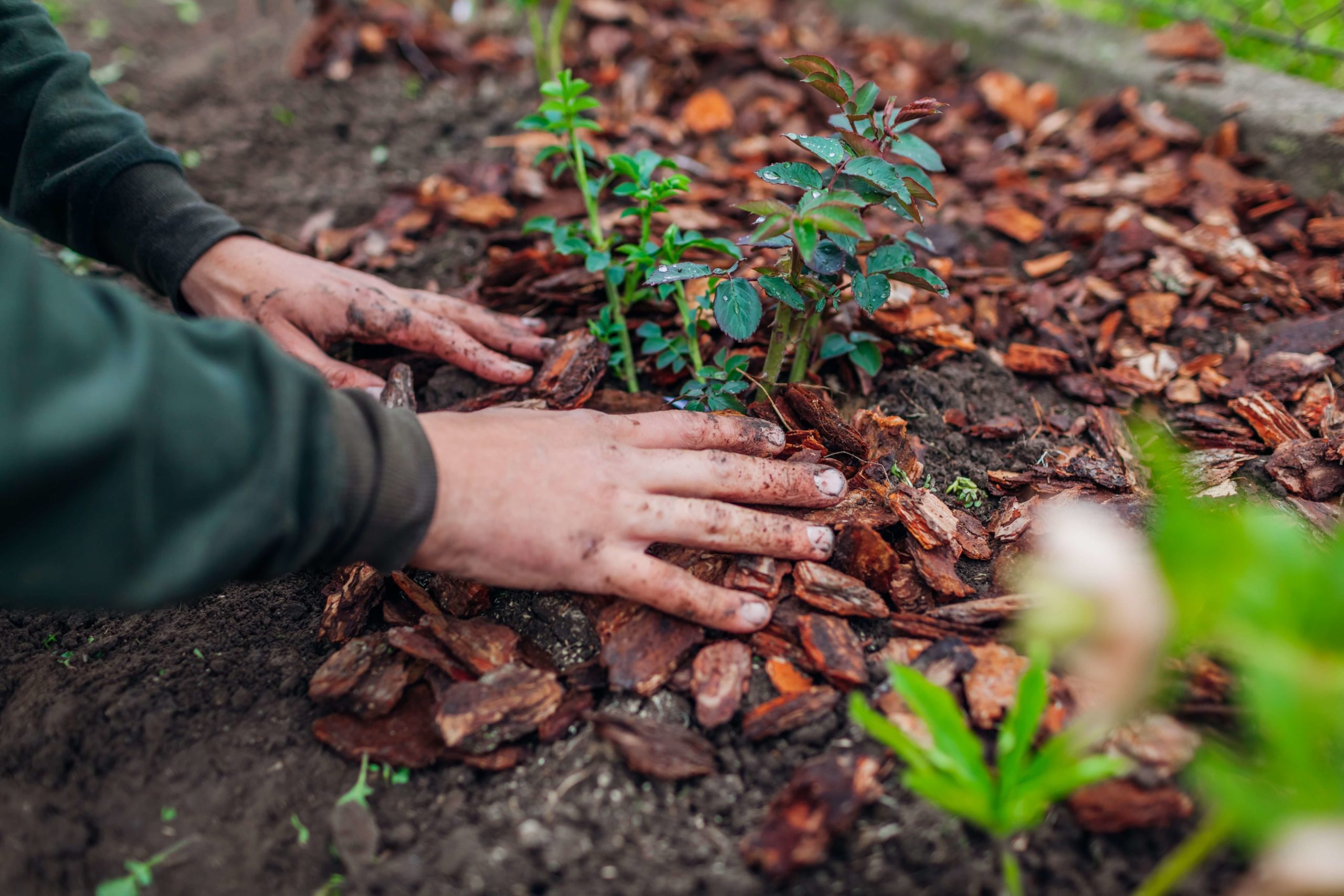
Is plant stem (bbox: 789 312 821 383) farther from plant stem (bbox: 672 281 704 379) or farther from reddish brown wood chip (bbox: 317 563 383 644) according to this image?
reddish brown wood chip (bbox: 317 563 383 644)

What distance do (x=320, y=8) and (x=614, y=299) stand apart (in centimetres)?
252

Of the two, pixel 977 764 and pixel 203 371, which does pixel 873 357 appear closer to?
pixel 977 764

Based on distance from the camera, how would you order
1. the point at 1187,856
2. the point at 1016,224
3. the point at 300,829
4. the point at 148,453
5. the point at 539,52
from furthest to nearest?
the point at 539,52 < the point at 1016,224 < the point at 300,829 < the point at 148,453 < the point at 1187,856

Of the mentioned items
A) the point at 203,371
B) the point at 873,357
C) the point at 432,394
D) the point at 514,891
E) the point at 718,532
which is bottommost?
the point at 514,891

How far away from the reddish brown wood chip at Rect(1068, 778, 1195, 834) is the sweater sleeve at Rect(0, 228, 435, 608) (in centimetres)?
107

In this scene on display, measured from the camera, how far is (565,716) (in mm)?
1306

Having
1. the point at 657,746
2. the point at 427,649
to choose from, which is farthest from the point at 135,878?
the point at 657,746

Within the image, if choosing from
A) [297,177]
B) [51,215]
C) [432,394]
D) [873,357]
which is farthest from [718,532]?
[297,177]

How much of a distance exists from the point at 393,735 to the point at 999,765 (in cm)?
93

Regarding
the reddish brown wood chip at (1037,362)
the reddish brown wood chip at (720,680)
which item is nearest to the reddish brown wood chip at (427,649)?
the reddish brown wood chip at (720,680)

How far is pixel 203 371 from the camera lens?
0.99 meters

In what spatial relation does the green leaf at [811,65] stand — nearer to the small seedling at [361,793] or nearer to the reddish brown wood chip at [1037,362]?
the reddish brown wood chip at [1037,362]

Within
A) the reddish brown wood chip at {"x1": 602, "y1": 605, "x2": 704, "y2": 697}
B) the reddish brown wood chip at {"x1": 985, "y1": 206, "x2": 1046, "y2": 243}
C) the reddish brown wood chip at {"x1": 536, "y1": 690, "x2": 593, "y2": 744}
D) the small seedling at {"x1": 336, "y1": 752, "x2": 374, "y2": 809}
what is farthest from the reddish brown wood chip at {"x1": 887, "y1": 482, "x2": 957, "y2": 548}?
the reddish brown wood chip at {"x1": 985, "y1": 206, "x2": 1046, "y2": 243}

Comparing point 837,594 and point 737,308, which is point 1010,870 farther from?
point 737,308
